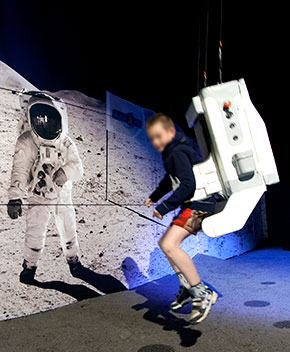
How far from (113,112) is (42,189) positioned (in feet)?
4.32

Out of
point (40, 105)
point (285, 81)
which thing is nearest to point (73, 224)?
point (40, 105)

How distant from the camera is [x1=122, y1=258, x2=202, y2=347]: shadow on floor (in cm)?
210

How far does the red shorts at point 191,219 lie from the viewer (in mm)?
1896

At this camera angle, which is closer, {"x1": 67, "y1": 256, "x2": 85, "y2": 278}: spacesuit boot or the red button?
the red button

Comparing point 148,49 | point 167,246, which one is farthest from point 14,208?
point 148,49

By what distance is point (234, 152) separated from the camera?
5.53 ft

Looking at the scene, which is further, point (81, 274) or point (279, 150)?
point (279, 150)

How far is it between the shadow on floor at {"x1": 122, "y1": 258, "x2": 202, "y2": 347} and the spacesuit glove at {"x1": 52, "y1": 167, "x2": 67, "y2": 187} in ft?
3.92

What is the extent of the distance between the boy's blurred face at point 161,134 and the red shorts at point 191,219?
461mm

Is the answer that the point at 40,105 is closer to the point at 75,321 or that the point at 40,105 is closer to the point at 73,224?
the point at 73,224

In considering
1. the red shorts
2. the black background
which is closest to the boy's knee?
the red shorts

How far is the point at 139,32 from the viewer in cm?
404

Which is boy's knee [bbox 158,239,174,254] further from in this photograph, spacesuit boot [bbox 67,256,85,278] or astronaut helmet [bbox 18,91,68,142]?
astronaut helmet [bbox 18,91,68,142]

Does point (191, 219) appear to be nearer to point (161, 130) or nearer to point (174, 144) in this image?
point (174, 144)
